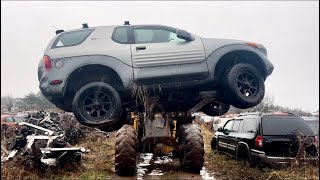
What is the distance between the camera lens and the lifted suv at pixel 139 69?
6023 mm

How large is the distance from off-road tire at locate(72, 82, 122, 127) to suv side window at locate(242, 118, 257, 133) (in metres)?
3.88

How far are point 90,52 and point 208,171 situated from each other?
14.7ft

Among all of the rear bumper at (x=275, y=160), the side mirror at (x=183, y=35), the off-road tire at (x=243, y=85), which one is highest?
the side mirror at (x=183, y=35)

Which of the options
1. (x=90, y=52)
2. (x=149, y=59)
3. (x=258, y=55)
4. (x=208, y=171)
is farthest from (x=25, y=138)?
(x=258, y=55)

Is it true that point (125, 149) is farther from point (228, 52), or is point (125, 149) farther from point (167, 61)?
point (228, 52)

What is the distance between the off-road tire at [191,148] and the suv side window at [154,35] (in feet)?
7.37

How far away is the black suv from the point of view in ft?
24.8

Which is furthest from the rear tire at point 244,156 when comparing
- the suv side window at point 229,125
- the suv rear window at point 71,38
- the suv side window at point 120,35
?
the suv rear window at point 71,38

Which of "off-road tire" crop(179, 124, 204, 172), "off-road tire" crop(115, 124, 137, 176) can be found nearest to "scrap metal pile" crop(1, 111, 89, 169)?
"off-road tire" crop(115, 124, 137, 176)

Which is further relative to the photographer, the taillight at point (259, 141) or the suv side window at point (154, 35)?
the taillight at point (259, 141)

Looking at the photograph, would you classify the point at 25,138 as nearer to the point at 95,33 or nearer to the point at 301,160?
the point at 95,33

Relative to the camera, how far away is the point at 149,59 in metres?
6.02

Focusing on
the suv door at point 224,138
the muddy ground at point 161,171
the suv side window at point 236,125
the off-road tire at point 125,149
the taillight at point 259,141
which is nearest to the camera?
the muddy ground at point 161,171

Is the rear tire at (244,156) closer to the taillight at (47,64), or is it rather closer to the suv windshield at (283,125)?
the suv windshield at (283,125)
